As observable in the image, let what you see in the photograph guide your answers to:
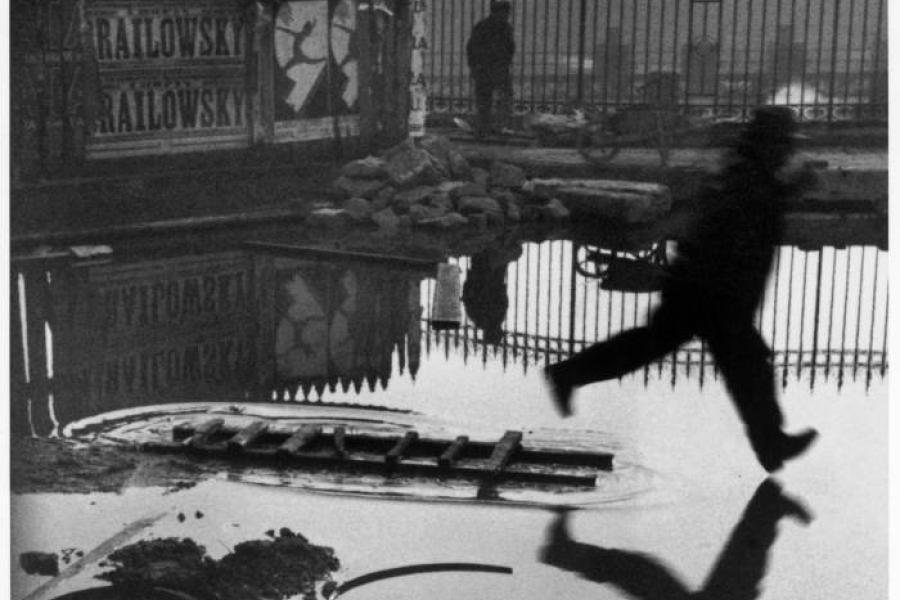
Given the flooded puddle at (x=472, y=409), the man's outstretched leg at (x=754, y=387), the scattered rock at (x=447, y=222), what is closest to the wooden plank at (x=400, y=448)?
the flooded puddle at (x=472, y=409)

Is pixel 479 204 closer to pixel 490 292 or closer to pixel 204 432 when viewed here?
pixel 490 292

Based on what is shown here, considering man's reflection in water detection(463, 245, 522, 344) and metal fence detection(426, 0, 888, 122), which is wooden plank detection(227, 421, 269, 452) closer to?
man's reflection in water detection(463, 245, 522, 344)

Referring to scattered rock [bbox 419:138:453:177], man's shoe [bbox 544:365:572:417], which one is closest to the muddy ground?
man's shoe [bbox 544:365:572:417]

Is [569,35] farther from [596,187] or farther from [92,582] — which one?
[92,582]

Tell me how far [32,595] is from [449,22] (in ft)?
6.57

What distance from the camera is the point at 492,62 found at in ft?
14.3

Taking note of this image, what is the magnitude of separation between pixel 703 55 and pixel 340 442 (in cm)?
152

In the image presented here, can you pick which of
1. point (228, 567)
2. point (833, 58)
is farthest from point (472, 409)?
point (833, 58)

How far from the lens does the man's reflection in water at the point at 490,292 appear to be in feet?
14.5

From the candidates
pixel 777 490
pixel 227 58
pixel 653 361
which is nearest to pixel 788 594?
pixel 777 490

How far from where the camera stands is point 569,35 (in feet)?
14.0

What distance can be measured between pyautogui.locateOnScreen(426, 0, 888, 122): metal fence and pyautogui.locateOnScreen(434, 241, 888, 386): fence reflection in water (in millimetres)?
416

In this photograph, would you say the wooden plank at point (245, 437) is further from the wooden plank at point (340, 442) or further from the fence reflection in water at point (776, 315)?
the fence reflection in water at point (776, 315)

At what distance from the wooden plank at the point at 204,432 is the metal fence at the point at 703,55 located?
3.98 ft
